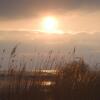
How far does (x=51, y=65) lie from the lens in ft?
46.8

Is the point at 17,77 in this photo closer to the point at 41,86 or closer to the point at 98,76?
the point at 41,86

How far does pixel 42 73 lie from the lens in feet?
45.3

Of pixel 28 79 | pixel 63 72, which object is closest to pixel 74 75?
pixel 63 72

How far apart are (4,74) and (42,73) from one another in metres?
1.03

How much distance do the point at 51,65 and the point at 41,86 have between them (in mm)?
1157

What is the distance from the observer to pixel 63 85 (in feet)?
43.7

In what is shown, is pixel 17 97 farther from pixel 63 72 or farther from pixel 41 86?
pixel 63 72

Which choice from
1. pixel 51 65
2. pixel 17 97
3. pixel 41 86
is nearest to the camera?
pixel 17 97

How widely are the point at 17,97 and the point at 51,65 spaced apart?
7.06ft

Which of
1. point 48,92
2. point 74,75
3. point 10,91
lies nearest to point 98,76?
point 74,75

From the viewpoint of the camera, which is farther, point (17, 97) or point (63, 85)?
point (63, 85)

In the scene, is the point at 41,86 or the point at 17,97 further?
the point at 41,86

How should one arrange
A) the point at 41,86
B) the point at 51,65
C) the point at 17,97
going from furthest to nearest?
the point at 51,65 → the point at 41,86 → the point at 17,97

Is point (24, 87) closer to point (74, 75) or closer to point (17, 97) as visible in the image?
point (17, 97)
